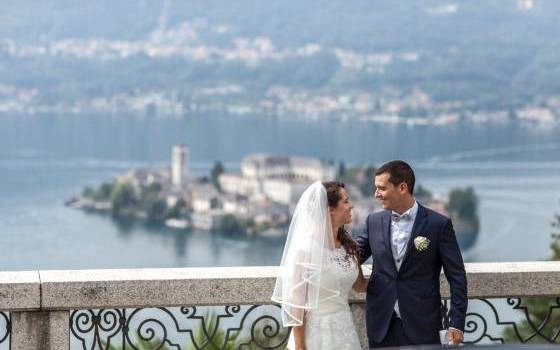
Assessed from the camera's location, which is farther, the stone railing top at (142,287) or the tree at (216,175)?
the tree at (216,175)

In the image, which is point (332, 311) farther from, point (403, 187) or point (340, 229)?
point (403, 187)

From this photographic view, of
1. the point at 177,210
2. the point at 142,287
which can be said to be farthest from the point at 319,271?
the point at 177,210

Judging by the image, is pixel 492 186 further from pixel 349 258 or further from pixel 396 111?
pixel 349 258

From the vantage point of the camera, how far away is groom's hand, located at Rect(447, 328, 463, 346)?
11.9 feet

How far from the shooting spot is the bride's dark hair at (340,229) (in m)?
3.68

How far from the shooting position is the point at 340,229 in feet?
12.3

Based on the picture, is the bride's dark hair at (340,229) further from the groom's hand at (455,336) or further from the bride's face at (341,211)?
the groom's hand at (455,336)

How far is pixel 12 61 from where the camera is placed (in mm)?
153625

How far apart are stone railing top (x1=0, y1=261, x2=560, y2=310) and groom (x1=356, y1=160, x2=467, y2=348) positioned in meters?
0.48

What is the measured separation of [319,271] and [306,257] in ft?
0.23

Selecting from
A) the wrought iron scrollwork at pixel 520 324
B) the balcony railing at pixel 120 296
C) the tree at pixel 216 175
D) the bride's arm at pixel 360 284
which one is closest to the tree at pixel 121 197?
the tree at pixel 216 175

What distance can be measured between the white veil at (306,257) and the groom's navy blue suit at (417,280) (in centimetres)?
24

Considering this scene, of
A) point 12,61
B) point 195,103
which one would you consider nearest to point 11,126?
point 12,61

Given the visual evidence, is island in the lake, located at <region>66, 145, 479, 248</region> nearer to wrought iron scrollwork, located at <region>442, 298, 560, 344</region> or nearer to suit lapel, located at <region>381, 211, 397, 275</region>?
wrought iron scrollwork, located at <region>442, 298, 560, 344</region>
